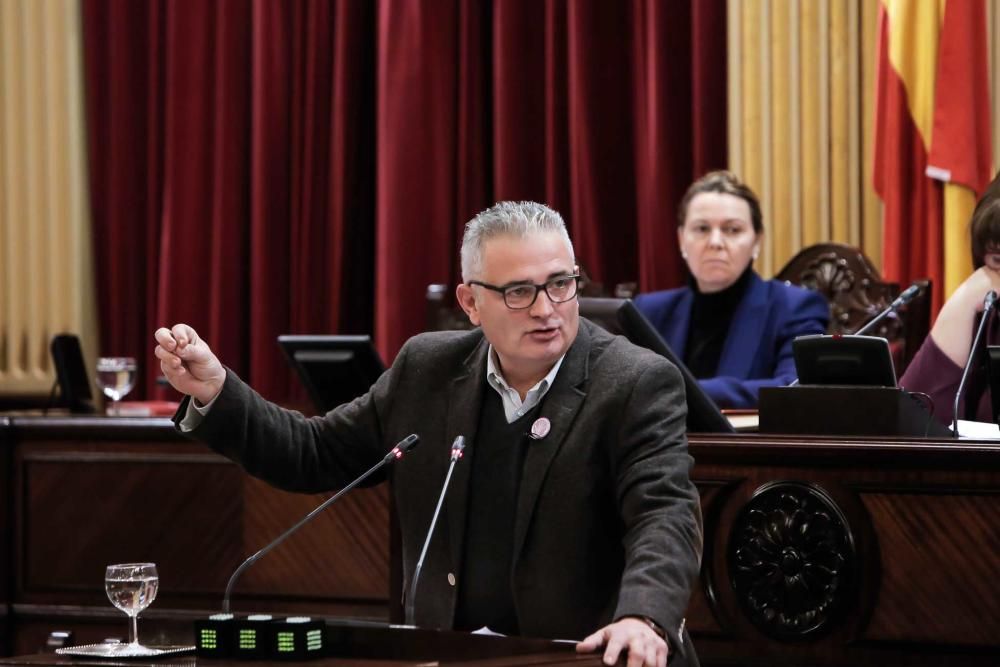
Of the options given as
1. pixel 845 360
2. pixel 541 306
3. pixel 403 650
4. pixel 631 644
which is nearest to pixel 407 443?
pixel 541 306

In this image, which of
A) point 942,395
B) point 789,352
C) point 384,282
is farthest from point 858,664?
point 384,282

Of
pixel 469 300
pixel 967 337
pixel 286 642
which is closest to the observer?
pixel 286 642

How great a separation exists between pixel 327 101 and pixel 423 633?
4283 millimetres

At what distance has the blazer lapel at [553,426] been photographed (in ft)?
7.40

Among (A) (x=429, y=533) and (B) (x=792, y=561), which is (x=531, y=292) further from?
(B) (x=792, y=561)

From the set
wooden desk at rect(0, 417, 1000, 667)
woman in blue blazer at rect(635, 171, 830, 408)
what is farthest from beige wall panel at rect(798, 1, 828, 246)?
wooden desk at rect(0, 417, 1000, 667)

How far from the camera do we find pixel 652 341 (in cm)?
306

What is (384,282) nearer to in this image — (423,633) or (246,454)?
(246,454)

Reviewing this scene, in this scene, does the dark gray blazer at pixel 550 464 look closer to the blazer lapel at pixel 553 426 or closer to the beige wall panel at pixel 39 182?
the blazer lapel at pixel 553 426

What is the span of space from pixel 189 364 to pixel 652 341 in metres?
1.09

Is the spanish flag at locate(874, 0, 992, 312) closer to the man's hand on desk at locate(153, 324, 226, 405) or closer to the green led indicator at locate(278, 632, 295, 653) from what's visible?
the man's hand on desk at locate(153, 324, 226, 405)

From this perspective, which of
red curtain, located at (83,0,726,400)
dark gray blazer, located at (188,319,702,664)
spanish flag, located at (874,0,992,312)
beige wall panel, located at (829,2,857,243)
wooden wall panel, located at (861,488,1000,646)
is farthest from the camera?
red curtain, located at (83,0,726,400)

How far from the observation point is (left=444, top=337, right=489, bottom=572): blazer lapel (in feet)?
7.58

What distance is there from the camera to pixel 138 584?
225 centimetres
